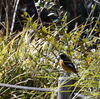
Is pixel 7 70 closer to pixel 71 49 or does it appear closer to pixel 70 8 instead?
pixel 71 49

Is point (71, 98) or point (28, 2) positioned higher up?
point (28, 2)

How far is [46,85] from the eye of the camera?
13.2 ft

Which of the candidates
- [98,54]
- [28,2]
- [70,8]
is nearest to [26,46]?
[98,54]

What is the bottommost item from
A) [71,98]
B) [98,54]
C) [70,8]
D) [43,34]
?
[71,98]

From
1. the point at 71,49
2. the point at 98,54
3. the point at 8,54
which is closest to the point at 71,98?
the point at 98,54

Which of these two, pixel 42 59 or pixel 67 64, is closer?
pixel 67 64

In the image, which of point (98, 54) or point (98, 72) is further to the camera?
point (98, 54)

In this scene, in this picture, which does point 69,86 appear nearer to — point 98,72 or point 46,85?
point 98,72

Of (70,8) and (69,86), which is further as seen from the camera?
(70,8)

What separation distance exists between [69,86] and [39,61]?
1399mm

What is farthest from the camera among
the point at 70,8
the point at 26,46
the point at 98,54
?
the point at 70,8

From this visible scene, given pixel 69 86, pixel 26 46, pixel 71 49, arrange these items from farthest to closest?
1. pixel 26 46
2. pixel 71 49
3. pixel 69 86

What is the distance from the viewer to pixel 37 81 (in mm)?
4082

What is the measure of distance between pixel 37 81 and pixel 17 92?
0.25 m
